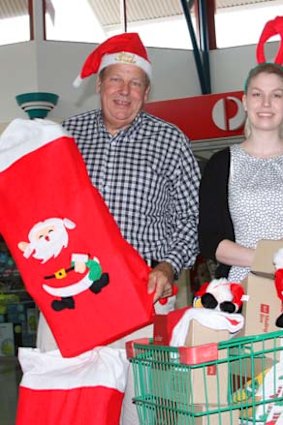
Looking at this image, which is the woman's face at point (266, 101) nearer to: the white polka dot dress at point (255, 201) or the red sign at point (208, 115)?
the white polka dot dress at point (255, 201)

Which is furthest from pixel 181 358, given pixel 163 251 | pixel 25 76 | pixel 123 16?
pixel 123 16

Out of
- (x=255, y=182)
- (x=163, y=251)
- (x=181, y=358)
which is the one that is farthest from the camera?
(x=163, y=251)

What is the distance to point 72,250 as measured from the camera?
7.84 ft

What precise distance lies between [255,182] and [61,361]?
76 centimetres

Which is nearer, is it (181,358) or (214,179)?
(181,358)

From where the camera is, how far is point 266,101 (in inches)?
98.0

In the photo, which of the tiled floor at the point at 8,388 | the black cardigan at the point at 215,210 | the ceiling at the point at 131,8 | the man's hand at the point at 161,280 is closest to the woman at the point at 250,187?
the black cardigan at the point at 215,210

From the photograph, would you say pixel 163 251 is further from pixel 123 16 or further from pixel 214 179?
pixel 123 16

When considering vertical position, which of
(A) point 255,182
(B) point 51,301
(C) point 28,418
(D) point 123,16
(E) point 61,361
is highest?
(D) point 123,16

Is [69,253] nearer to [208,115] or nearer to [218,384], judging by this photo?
[218,384]

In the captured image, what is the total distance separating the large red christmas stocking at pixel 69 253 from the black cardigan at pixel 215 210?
0.76 ft

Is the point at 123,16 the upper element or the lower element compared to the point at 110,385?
upper

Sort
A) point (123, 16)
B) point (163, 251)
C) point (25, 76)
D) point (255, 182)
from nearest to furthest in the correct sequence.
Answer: point (255, 182), point (163, 251), point (25, 76), point (123, 16)

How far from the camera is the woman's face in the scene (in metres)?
2.49
